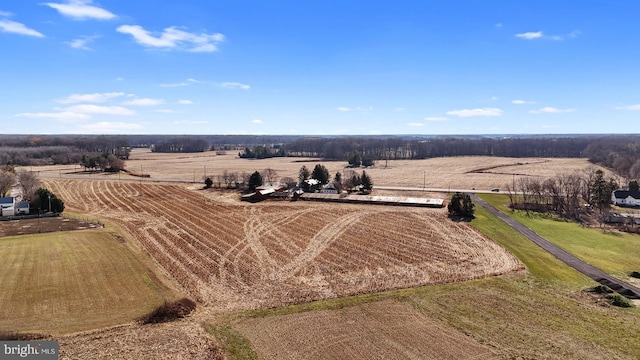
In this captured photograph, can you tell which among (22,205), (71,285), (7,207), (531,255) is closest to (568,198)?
(531,255)

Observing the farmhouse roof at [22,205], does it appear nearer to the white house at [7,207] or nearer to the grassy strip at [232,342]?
the white house at [7,207]

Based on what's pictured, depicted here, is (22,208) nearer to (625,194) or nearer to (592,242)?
(592,242)

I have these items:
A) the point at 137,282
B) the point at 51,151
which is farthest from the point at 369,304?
the point at 51,151

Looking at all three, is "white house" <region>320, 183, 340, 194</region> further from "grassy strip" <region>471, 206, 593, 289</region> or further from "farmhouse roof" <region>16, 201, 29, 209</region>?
"farmhouse roof" <region>16, 201, 29, 209</region>

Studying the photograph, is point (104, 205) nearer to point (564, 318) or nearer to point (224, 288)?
point (224, 288)

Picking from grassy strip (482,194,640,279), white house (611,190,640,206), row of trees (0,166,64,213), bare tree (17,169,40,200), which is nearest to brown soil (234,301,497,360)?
grassy strip (482,194,640,279)
